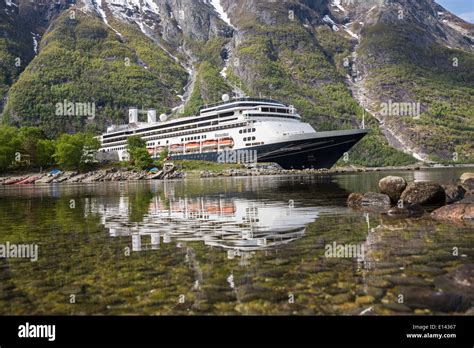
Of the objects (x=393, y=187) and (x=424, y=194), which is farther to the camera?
(x=393, y=187)

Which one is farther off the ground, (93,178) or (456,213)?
(93,178)

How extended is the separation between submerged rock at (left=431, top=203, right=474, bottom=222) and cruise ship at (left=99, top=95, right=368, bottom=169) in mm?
72118

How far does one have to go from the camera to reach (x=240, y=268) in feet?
32.3

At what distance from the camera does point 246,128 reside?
101062 mm

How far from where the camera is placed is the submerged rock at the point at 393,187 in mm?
22641

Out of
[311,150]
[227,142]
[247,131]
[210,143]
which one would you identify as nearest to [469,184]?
[311,150]

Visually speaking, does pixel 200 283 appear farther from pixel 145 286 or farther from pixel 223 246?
pixel 223 246

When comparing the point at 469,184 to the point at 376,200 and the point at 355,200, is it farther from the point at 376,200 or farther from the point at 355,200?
the point at 355,200

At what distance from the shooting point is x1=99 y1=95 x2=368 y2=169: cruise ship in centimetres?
9150

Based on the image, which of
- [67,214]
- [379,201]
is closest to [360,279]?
[379,201]

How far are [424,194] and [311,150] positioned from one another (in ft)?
233

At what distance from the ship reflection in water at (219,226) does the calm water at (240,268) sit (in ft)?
0.26
